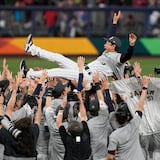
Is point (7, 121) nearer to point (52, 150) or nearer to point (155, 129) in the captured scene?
point (52, 150)

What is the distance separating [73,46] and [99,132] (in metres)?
15.9

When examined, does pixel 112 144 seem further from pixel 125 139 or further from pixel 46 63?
pixel 46 63

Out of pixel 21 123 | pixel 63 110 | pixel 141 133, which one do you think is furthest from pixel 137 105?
pixel 21 123

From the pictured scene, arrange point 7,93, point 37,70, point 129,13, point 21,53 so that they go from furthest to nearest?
point 129,13 → point 21,53 → point 37,70 → point 7,93

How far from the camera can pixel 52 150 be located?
11930 millimetres

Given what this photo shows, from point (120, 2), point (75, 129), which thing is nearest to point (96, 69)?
point (75, 129)

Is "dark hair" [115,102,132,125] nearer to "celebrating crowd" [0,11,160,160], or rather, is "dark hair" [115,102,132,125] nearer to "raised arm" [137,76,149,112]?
"celebrating crowd" [0,11,160,160]

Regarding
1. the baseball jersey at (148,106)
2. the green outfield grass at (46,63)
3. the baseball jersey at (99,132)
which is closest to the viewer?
the baseball jersey at (99,132)

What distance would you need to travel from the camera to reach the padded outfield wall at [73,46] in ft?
88.1

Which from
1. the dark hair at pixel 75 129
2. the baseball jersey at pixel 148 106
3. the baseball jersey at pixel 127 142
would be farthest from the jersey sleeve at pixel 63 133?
the baseball jersey at pixel 148 106

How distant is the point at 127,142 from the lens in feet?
36.2

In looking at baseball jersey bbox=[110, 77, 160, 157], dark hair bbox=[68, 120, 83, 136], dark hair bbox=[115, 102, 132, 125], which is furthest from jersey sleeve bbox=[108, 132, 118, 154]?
baseball jersey bbox=[110, 77, 160, 157]

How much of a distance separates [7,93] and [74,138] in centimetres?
260

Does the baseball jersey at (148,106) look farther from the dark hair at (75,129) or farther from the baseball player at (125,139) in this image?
the dark hair at (75,129)
